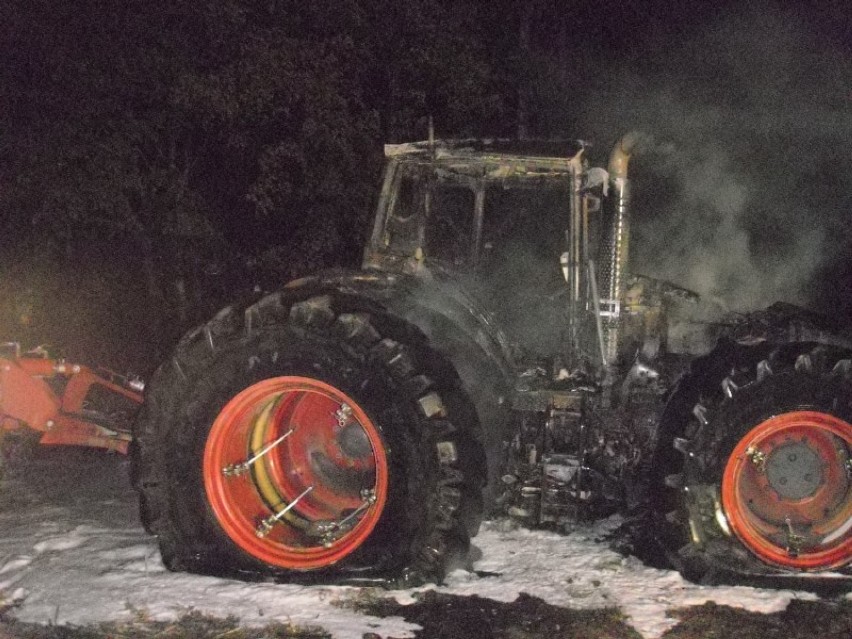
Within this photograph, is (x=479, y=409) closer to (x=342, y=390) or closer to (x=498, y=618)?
(x=342, y=390)

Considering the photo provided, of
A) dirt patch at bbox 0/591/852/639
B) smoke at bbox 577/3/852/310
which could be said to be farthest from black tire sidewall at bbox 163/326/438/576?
smoke at bbox 577/3/852/310

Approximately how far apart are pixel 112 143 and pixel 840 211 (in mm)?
8873

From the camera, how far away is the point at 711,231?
7.61 metres

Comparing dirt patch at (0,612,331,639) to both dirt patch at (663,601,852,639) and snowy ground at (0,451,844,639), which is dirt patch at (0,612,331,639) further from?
dirt patch at (663,601,852,639)

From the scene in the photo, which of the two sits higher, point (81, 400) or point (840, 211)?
point (840, 211)

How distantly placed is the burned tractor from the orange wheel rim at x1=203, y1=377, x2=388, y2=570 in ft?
0.05

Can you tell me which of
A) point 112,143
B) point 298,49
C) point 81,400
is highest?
point 298,49

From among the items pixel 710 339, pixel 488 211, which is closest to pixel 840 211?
pixel 710 339

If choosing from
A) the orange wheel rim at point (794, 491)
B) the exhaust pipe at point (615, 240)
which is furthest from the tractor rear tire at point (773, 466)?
the exhaust pipe at point (615, 240)

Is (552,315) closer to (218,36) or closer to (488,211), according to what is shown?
(488,211)

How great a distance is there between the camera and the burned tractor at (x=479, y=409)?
4266 millimetres

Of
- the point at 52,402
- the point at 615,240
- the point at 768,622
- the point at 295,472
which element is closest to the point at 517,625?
the point at 768,622

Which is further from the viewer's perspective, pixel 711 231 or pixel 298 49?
pixel 298 49

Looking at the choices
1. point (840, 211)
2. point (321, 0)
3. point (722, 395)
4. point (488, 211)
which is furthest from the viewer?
point (321, 0)
